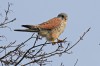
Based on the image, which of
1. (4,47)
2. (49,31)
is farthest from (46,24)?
(4,47)

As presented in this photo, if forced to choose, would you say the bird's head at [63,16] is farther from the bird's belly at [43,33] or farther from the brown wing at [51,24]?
the bird's belly at [43,33]

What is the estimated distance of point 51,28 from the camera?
20.7 ft

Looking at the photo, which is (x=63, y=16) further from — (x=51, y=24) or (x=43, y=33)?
(x=43, y=33)

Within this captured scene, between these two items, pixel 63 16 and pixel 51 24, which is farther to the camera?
pixel 63 16

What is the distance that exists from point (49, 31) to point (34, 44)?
2.13 m

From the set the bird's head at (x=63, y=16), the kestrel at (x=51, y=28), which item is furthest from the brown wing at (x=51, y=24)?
the bird's head at (x=63, y=16)

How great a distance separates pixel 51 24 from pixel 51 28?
0.10 metres

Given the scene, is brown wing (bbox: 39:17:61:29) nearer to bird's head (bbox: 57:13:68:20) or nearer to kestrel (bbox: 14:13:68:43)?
kestrel (bbox: 14:13:68:43)

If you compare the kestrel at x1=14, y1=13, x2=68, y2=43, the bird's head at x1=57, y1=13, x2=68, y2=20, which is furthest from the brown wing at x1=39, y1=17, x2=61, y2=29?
the bird's head at x1=57, y1=13, x2=68, y2=20

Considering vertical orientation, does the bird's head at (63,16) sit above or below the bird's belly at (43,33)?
above

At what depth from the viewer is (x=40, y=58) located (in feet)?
14.1

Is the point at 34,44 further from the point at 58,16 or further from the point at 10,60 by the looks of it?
the point at 58,16

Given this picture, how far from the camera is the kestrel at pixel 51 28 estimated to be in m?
5.47

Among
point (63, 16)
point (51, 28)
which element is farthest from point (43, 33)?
point (63, 16)
